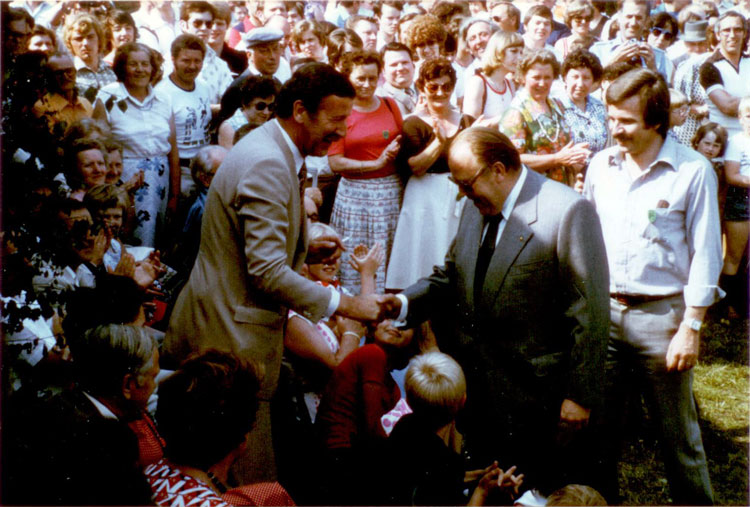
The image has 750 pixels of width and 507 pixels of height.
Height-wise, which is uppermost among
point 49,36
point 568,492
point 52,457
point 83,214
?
point 49,36

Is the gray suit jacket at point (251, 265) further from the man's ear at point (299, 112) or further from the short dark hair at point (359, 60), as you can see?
the short dark hair at point (359, 60)

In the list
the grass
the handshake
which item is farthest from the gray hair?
the grass

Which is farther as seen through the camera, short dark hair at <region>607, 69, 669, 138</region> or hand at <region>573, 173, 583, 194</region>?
hand at <region>573, 173, 583, 194</region>

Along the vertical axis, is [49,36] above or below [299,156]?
above

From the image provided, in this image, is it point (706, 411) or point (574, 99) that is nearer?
point (706, 411)

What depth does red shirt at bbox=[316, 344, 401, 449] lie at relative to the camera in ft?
12.8

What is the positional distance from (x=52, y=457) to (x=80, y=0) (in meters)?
6.19

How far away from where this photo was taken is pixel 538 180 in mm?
3652

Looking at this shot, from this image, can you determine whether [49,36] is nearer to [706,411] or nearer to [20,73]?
[20,73]

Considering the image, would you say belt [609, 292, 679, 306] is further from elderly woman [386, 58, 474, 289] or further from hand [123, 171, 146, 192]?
hand [123, 171, 146, 192]

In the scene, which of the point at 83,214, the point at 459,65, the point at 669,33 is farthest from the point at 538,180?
the point at 669,33

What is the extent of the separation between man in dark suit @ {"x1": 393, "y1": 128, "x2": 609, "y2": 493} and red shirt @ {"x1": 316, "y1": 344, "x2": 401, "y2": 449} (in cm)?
44

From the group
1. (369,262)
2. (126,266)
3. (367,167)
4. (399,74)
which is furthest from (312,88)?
(399,74)

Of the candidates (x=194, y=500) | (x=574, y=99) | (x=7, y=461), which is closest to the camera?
(x=7, y=461)
